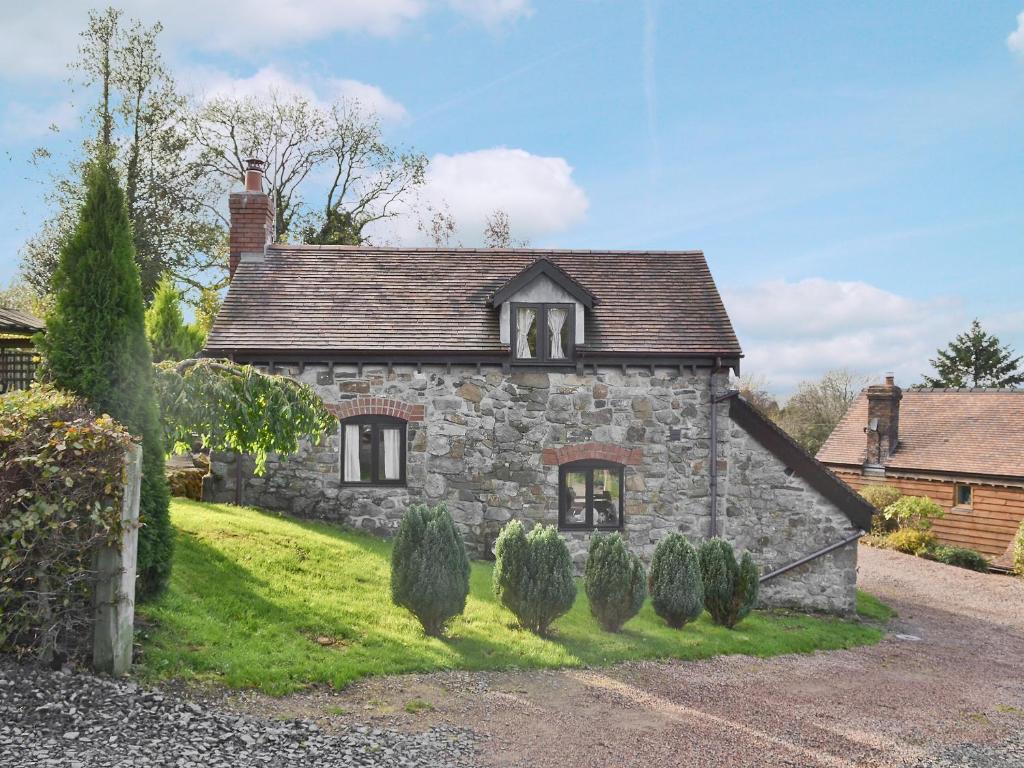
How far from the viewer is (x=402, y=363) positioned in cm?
1521

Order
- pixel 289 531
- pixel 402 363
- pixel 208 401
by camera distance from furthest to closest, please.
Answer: pixel 402 363 < pixel 289 531 < pixel 208 401

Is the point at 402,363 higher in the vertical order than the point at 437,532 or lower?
higher

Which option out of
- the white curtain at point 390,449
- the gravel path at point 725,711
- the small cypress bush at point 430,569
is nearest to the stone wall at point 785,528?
the gravel path at point 725,711

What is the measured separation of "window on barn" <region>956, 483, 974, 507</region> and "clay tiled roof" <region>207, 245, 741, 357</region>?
1501 centimetres

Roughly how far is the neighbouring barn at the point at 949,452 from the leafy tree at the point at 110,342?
83.4 feet

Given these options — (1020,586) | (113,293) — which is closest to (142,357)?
(113,293)

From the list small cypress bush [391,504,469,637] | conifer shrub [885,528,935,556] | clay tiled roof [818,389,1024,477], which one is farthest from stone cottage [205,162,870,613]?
clay tiled roof [818,389,1024,477]

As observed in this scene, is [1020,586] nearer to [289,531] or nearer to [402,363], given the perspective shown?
[402,363]

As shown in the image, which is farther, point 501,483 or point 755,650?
point 501,483

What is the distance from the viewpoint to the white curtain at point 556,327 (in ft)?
50.5

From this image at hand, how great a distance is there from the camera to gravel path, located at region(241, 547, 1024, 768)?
780 cm

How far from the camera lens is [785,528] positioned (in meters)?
15.6

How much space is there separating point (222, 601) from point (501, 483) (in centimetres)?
639

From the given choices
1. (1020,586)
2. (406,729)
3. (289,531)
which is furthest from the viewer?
(1020,586)
